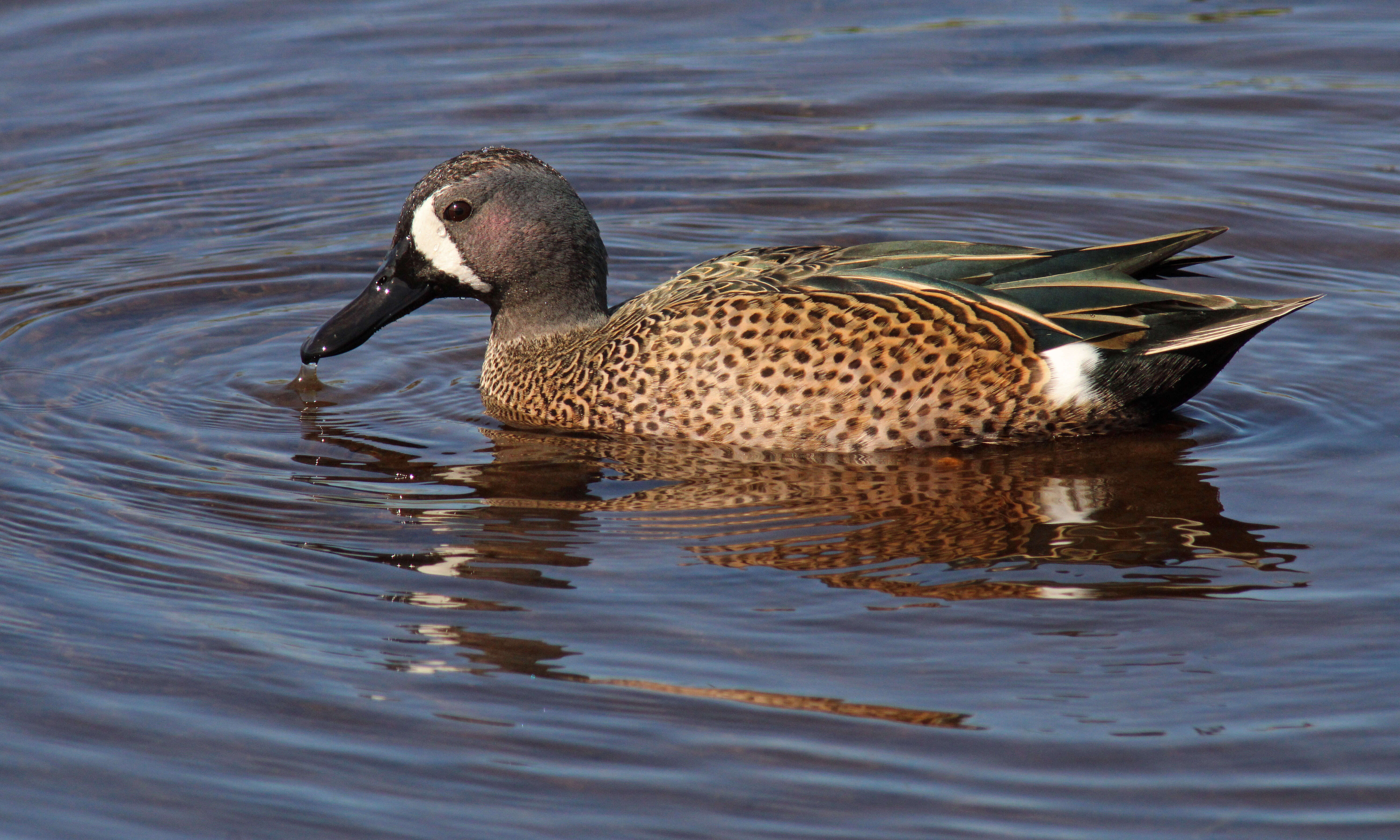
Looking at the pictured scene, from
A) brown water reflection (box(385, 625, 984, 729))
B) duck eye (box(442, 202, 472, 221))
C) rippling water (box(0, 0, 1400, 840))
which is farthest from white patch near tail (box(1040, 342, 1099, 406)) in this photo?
duck eye (box(442, 202, 472, 221))

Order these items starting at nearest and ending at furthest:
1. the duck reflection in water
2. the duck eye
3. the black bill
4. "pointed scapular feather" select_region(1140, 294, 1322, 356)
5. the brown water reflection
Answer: the brown water reflection < the duck reflection in water < "pointed scapular feather" select_region(1140, 294, 1322, 356) < the duck eye < the black bill

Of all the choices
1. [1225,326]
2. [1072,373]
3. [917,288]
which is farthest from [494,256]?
[1225,326]

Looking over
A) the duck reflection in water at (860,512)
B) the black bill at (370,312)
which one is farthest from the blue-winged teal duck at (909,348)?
the black bill at (370,312)

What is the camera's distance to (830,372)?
6250 mm

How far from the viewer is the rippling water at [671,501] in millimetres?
4305

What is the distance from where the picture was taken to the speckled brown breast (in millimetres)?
6207

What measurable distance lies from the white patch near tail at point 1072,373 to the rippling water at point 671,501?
24cm

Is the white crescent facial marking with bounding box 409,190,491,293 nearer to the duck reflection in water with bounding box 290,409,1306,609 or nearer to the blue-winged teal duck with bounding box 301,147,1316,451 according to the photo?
the blue-winged teal duck with bounding box 301,147,1316,451

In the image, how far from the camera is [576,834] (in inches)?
161

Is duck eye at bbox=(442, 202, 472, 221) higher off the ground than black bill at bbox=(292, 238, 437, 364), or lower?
higher

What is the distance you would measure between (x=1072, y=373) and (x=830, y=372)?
909 mm

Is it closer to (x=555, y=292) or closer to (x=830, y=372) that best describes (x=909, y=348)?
(x=830, y=372)

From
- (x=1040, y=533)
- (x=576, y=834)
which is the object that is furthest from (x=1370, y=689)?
(x=576, y=834)

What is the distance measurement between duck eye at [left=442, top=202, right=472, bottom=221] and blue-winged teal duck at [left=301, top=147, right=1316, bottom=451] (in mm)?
161
